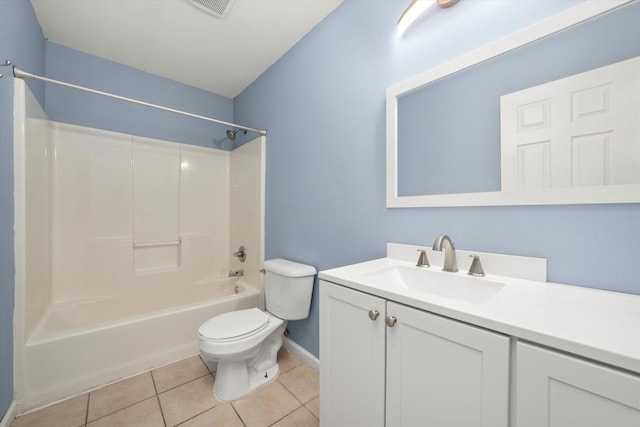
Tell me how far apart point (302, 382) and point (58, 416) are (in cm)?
130

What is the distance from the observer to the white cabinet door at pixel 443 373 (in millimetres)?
559

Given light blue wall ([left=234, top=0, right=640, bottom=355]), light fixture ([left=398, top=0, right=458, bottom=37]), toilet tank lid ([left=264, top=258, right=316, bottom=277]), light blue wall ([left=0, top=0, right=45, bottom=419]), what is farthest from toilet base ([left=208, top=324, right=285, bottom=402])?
light fixture ([left=398, top=0, right=458, bottom=37])

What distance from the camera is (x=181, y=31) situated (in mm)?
1777

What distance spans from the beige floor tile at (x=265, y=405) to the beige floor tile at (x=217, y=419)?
3 centimetres

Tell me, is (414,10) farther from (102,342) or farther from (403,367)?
(102,342)

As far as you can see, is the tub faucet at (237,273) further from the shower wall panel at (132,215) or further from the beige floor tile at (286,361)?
the beige floor tile at (286,361)

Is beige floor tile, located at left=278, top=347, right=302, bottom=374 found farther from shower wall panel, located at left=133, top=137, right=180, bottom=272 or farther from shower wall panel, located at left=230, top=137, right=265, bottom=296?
shower wall panel, located at left=133, top=137, right=180, bottom=272

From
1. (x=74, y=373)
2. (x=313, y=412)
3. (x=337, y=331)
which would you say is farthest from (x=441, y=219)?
(x=74, y=373)

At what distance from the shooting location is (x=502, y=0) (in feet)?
3.03

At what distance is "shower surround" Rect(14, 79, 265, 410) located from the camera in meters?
1.40

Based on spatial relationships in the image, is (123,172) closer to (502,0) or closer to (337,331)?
(337,331)

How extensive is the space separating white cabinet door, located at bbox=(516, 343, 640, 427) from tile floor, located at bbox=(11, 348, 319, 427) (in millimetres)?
1129

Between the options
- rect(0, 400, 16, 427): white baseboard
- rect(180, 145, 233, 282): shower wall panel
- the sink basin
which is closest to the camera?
the sink basin

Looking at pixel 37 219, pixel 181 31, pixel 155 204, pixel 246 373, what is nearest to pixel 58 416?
pixel 246 373
